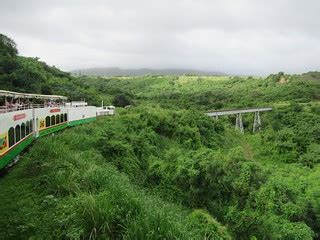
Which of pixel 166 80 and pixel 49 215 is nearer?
pixel 49 215

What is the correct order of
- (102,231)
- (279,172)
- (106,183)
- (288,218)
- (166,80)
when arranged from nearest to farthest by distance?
(102,231), (106,183), (288,218), (279,172), (166,80)

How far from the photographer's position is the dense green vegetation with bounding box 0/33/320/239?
8.40 meters

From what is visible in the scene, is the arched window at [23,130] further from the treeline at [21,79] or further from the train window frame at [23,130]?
the treeline at [21,79]

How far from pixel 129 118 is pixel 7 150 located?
24.1 meters

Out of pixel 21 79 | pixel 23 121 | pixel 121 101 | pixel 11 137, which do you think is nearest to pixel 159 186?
pixel 23 121

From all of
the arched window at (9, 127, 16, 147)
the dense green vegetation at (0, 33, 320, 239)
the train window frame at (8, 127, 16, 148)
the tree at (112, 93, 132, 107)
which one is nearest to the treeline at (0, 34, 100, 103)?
the dense green vegetation at (0, 33, 320, 239)

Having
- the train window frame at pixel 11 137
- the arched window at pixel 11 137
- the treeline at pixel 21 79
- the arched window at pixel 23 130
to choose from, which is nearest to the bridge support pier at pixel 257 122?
the treeline at pixel 21 79

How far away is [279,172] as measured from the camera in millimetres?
44000

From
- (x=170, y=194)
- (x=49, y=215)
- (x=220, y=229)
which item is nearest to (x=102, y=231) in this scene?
(x=49, y=215)

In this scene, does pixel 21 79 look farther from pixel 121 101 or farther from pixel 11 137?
pixel 11 137

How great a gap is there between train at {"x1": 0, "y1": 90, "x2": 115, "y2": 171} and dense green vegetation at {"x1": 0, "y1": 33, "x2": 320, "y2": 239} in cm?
76

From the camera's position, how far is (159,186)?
23.8 metres

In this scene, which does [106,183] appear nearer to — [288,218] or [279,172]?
[288,218]

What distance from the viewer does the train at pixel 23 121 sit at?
15.4m
